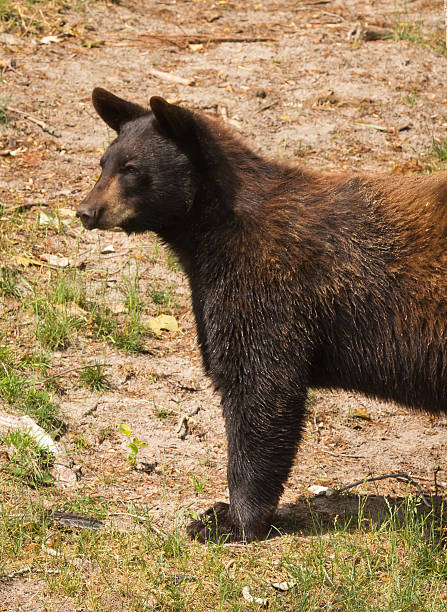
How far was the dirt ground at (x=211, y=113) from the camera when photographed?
19.2 ft

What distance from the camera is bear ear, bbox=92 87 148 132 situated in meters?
5.31

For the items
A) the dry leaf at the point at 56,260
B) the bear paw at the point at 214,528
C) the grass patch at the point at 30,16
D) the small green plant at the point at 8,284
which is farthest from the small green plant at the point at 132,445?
the grass patch at the point at 30,16

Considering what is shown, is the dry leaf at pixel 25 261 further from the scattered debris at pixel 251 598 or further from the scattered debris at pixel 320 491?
the scattered debris at pixel 251 598

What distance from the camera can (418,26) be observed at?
11352 millimetres

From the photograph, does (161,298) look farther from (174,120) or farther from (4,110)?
(4,110)

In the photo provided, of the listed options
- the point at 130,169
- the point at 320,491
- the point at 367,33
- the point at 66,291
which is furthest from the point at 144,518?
the point at 367,33

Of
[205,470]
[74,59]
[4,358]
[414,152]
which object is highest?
[74,59]

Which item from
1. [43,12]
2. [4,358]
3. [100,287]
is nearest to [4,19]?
[43,12]

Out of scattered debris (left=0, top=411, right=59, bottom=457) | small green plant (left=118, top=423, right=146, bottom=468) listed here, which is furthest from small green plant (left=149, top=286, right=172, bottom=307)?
scattered debris (left=0, top=411, right=59, bottom=457)

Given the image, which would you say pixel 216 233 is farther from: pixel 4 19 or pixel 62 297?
pixel 4 19

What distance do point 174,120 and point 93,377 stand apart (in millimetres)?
2225

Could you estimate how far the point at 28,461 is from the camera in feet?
17.0

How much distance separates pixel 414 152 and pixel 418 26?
3079mm

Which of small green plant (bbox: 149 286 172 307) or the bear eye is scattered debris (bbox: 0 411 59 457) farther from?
small green plant (bbox: 149 286 172 307)
